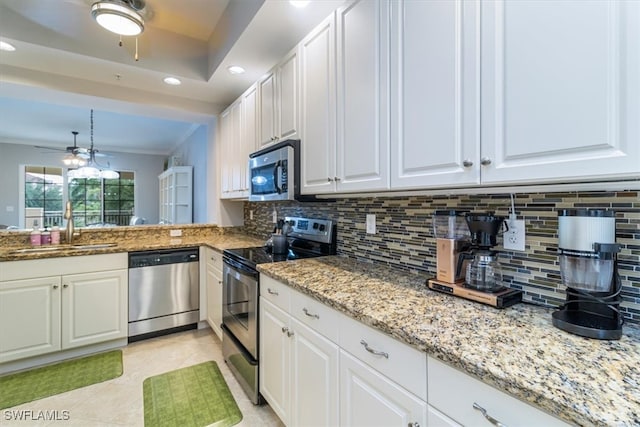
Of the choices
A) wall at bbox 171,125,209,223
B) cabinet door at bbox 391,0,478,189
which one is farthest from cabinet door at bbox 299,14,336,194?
wall at bbox 171,125,209,223

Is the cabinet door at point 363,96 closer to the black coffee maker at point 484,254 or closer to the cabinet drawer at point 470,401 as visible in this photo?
the black coffee maker at point 484,254

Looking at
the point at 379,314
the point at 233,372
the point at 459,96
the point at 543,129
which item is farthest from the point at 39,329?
the point at 543,129

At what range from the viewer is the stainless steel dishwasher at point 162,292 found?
8.96 feet

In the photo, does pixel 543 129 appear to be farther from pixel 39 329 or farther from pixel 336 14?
pixel 39 329

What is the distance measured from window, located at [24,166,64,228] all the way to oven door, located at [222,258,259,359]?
6.52m

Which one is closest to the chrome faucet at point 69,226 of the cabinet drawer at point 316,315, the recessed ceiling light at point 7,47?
the recessed ceiling light at point 7,47

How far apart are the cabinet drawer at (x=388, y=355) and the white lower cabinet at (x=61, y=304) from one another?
2.39 metres

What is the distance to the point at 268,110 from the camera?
2.38 metres

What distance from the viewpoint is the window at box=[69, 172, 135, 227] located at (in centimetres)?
713

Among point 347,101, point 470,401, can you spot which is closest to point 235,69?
point 347,101

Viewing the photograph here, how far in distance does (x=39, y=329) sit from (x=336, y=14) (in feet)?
10.2

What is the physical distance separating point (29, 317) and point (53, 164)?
19.9 feet

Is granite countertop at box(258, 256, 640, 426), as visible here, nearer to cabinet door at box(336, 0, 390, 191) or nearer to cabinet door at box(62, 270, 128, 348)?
cabinet door at box(336, 0, 390, 191)

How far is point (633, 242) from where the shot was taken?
3.08ft
